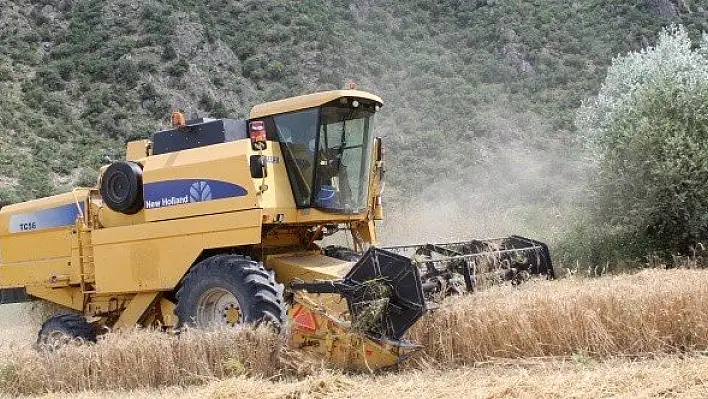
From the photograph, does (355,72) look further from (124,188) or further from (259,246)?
(259,246)

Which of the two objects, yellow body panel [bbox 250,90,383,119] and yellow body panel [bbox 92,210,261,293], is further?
yellow body panel [bbox 250,90,383,119]

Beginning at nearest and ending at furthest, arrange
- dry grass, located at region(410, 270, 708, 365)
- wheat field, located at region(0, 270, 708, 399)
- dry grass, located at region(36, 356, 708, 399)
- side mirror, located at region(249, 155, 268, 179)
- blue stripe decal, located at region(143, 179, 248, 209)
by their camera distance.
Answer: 1. dry grass, located at region(36, 356, 708, 399)
2. wheat field, located at region(0, 270, 708, 399)
3. dry grass, located at region(410, 270, 708, 365)
4. side mirror, located at region(249, 155, 268, 179)
5. blue stripe decal, located at region(143, 179, 248, 209)

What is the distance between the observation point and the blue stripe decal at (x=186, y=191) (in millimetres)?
9031

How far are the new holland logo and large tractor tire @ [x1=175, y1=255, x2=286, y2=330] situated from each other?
0.77 meters

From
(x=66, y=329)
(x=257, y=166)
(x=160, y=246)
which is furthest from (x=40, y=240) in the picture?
(x=257, y=166)

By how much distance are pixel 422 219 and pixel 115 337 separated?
43.7 ft

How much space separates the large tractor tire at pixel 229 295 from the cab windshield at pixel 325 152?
4.07ft

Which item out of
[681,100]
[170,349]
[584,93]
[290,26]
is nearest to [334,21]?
[290,26]

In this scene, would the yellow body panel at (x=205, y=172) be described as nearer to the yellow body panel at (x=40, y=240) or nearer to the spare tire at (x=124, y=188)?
the spare tire at (x=124, y=188)

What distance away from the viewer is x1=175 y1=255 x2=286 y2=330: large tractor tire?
26.9ft

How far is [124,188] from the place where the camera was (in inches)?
400

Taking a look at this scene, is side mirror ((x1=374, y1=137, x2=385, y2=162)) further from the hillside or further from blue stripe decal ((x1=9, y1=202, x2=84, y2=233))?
the hillside

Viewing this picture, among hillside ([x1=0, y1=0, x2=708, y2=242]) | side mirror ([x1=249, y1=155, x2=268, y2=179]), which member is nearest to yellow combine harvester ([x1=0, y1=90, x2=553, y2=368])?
side mirror ([x1=249, y1=155, x2=268, y2=179])

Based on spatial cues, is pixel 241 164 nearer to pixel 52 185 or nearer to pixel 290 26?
pixel 52 185
